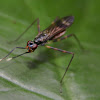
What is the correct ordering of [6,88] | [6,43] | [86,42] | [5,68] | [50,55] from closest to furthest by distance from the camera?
[6,88] < [5,68] < [6,43] < [50,55] < [86,42]

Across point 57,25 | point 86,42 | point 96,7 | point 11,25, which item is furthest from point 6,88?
point 96,7

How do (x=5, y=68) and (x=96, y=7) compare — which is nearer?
(x=5, y=68)

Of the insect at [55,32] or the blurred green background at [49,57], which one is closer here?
the blurred green background at [49,57]

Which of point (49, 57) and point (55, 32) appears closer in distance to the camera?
point (49, 57)

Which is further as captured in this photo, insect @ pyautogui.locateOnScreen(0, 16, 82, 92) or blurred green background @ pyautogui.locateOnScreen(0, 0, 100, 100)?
insect @ pyautogui.locateOnScreen(0, 16, 82, 92)

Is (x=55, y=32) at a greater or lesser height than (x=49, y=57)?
greater

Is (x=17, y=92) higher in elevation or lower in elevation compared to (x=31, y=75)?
higher

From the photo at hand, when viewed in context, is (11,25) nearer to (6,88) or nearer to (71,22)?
(71,22)

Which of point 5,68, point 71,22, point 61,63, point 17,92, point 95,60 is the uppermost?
point 5,68
